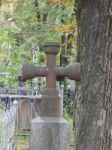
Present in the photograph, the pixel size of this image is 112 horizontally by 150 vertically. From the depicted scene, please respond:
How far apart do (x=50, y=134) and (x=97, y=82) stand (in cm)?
153

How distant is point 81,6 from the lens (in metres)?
4.98

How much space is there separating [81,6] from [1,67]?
758 cm

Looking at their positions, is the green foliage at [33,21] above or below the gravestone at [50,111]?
above

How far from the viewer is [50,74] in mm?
3348

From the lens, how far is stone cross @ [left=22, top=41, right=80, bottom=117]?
3.30 metres

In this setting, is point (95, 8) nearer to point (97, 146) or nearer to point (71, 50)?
point (97, 146)

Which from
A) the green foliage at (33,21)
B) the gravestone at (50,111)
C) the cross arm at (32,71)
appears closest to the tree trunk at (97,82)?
the gravestone at (50,111)

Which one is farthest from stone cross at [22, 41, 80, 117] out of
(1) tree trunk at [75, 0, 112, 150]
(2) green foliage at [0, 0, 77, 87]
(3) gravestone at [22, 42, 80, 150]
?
(2) green foliage at [0, 0, 77, 87]

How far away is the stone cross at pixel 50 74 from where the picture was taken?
10.8 ft

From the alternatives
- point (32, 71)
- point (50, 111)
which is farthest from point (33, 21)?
point (50, 111)

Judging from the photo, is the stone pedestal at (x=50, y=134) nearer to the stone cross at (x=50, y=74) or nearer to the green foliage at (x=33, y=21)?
the stone cross at (x=50, y=74)

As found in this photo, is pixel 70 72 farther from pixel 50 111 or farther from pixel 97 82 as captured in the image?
pixel 97 82

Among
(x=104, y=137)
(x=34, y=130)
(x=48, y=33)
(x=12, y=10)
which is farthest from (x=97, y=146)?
(x=12, y=10)

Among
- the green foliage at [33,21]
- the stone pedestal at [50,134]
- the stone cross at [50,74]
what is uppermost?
the green foliage at [33,21]
